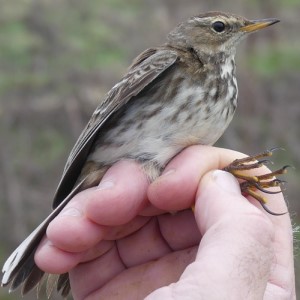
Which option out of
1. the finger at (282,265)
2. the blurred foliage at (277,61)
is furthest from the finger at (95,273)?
the blurred foliage at (277,61)

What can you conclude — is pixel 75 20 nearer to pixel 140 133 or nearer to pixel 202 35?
pixel 202 35

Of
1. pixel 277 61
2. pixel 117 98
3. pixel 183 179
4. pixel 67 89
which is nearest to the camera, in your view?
pixel 183 179

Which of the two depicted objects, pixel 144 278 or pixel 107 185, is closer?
pixel 107 185

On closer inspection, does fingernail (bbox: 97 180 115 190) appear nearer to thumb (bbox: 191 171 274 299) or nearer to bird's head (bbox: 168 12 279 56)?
thumb (bbox: 191 171 274 299)

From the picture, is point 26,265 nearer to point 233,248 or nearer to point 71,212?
point 71,212

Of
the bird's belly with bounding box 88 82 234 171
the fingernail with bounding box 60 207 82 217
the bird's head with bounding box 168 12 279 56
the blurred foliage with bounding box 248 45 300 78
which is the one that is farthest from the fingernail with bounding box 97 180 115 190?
the blurred foliage with bounding box 248 45 300 78

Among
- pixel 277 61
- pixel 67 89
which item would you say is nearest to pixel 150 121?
pixel 277 61
